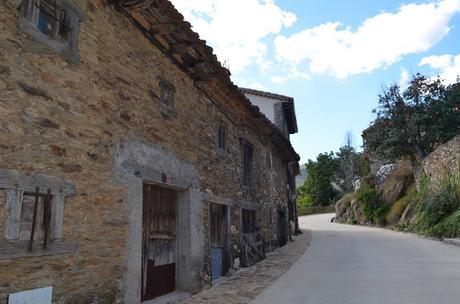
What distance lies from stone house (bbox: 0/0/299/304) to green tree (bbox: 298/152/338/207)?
131 ft

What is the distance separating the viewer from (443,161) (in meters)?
17.6

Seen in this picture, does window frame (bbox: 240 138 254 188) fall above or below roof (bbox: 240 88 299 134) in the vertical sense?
below

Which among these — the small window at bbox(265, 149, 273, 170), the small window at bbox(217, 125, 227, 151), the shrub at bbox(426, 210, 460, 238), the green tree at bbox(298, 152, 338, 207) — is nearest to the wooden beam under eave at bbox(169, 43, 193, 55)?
the small window at bbox(217, 125, 227, 151)

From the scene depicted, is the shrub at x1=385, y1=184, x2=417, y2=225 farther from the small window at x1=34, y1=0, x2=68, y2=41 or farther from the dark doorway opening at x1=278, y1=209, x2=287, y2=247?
the small window at x1=34, y1=0, x2=68, y2=41

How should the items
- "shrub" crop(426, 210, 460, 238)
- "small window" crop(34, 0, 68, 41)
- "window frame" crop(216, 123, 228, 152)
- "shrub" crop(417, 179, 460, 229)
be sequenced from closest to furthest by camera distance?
"small window" crop(34, 0, 68, 41), "window frame" crop(216, 123, 228, 152), "shrub" crop(426, 210, 460, 238), "shrub" crop(417, 179, 460, 229)

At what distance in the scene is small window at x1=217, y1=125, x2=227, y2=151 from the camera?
9314 millimetres

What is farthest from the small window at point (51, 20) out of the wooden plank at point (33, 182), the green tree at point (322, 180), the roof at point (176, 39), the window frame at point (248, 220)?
the green tree at point (322, 180)

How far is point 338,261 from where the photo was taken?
33.9 ft

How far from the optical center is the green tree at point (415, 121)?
64.7 feet

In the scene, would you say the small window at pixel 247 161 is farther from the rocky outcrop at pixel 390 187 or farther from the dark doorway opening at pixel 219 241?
the rocky outcrop at pixel 390 187

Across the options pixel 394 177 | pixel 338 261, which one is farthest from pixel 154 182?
pixel 394 177

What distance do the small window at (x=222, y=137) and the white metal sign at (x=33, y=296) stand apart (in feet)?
19.0

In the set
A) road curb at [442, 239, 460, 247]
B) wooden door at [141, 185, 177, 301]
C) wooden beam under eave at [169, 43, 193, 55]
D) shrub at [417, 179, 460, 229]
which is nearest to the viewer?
wooden door at [141, 185, 177, 301]

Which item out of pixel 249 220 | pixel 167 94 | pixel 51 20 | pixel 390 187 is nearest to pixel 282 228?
pixel 249 220
